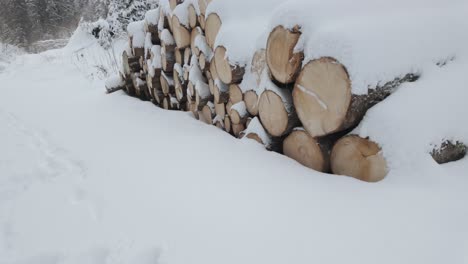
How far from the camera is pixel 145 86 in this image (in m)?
4.02

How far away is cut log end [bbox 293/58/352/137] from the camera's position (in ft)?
4.52

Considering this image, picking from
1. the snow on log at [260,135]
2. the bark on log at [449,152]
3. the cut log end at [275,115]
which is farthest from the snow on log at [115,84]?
the bark on log at [449,152]

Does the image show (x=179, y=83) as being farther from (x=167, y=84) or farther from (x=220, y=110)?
(x=220, y=110)

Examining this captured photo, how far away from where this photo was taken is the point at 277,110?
69.9 inches

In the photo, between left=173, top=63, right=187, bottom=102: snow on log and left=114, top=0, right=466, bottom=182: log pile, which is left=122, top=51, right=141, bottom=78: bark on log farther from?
left=173, top=63, right=187, bottom=102: snow on log

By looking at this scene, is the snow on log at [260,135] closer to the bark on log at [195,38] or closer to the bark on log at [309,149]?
the bark on log at [309,149]

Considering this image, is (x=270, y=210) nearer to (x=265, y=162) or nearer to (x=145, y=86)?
(x=265, y=162)

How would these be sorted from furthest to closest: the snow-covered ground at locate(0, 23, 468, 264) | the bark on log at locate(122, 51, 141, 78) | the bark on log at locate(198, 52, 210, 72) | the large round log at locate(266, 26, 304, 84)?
1. the bark on log at locate(122, 51, 141, 78)
2. the bark on log at locate(198, 52, 210, 72)
3. the large round log at locate(266, 26, 304, 84)
4. the snow-covered ground at locate(0, 23, 468, 264)

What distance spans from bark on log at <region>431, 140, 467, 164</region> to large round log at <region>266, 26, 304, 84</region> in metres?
0.68

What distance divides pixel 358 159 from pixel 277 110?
520 millimetres

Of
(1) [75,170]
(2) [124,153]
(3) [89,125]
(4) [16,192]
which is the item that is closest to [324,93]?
(2) [124,153]

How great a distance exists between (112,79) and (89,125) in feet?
5.96

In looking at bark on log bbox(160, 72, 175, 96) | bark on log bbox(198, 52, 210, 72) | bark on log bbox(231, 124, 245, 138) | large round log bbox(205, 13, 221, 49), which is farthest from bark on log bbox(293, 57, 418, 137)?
bark on log bbox(160, 72, 175, 96)

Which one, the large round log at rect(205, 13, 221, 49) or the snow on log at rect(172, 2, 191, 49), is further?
the snow on log at rect(172, 2, 191, 49)
